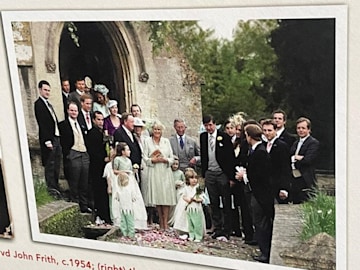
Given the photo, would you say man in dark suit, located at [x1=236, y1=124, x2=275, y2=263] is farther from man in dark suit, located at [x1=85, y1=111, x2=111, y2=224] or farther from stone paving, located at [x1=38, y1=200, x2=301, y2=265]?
man in dark suit, located at [x1=85, y1=111, x2=111, y2=224]

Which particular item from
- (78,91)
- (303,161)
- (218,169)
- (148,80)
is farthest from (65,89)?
(303,161)

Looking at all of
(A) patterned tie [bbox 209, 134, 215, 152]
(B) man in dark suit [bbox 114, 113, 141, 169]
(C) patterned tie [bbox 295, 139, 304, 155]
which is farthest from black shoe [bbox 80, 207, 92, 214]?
(C) patterned tie [bbox 295, 139, 304, 155]

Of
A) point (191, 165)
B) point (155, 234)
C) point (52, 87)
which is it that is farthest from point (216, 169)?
point (52, 87)

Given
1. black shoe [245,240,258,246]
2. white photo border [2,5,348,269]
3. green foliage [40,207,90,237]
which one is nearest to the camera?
white photo border [2,5,348,269]

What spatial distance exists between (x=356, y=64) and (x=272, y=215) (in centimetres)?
22

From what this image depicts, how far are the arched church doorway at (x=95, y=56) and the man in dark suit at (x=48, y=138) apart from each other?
0.05 meters

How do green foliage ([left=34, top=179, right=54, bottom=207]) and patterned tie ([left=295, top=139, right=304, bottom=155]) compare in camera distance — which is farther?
green foliage ([left=34, top=179, right=54, bottom=207])

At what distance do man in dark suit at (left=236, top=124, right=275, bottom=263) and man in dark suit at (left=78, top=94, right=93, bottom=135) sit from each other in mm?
224

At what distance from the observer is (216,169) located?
797 mm

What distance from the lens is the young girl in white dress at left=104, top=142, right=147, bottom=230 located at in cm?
85

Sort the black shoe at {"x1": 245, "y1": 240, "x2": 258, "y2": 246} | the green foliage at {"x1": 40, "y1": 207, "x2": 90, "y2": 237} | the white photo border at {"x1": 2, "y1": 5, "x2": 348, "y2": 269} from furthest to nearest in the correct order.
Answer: the green foliage at {"x1": 40, "y1": 207, "x2": 90, "y2": 237} < the black shoe at {"x1": 245, "y1": 240, "x2": 258, "y2": 246} < the white photo border at {"x1": 2, "y1": 5, "x2": 348, "y2": 269}

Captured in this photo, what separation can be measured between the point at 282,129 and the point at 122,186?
25cm

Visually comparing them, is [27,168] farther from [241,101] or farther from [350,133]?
[350,133]

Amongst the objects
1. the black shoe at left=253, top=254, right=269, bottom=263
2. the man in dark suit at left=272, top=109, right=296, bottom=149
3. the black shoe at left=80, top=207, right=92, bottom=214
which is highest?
the man in dark suit at left=272, top=109, right=296, bottom=149
